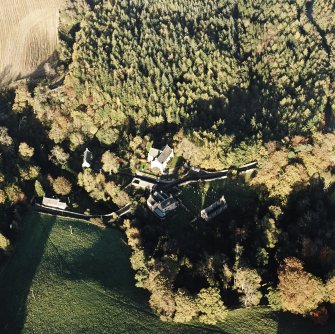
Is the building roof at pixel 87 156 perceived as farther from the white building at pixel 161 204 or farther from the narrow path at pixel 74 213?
the white building at pixel 161 204

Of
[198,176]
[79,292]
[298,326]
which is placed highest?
[198,176]

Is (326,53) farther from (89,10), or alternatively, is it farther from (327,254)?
(89,10)

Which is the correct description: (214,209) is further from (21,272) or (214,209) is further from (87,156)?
(21,272)

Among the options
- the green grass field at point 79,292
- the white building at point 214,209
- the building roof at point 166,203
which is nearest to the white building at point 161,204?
the building roof at point 166,203

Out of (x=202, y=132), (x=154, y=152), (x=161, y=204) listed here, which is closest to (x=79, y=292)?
(x=161, y=204)

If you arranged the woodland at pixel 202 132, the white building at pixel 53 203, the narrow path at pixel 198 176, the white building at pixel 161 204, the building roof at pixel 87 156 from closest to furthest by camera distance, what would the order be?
the woodland at pixel 202 132
the white building at pixel 161 204
the white building at pixel 53 203
the narrow path at pixel 198 176
the building roof at pixel 87 156

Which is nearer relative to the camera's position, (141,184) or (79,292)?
(79,292)

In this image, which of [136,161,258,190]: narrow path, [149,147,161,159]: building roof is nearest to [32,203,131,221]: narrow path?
[136,161,258,190]: narrow path
